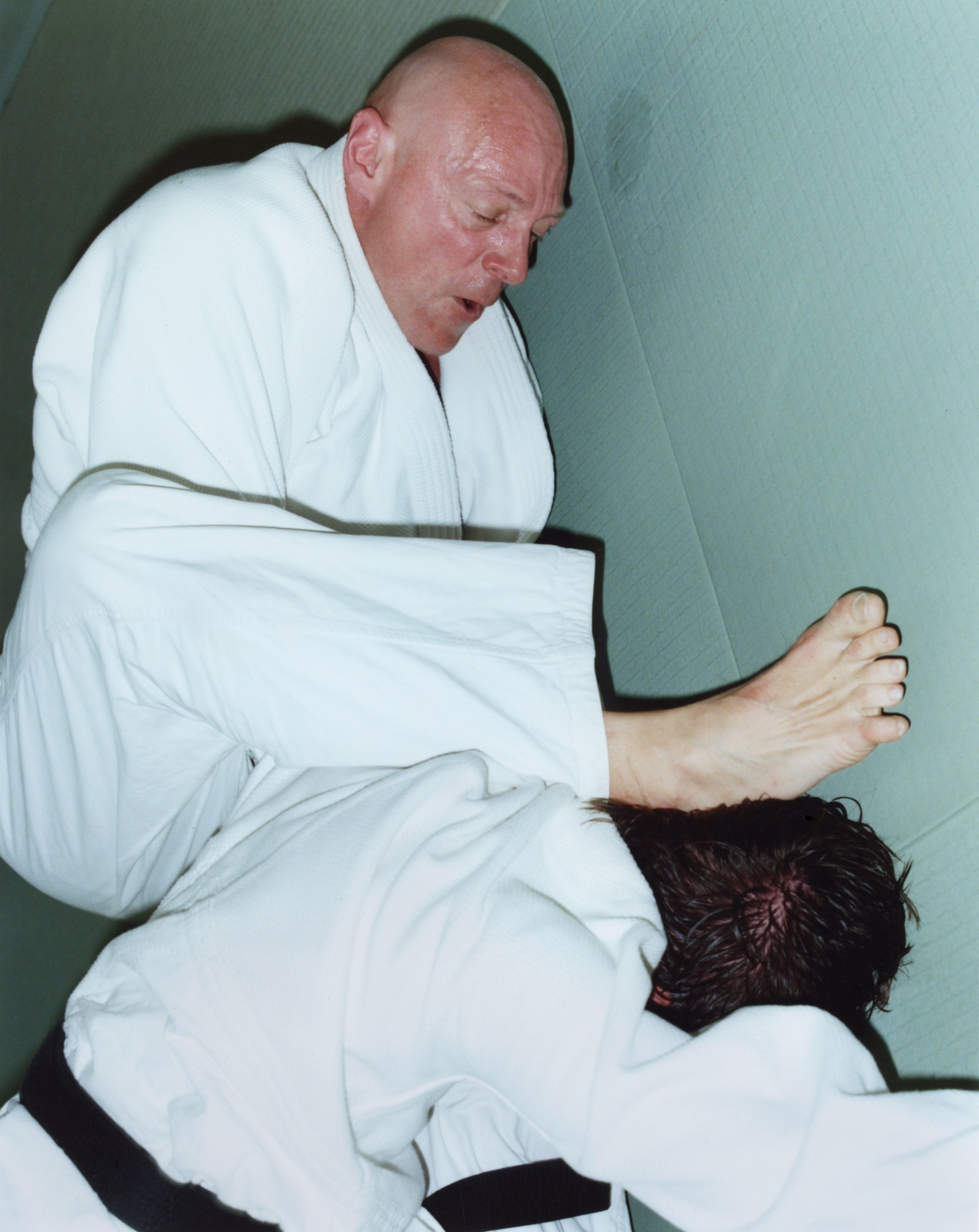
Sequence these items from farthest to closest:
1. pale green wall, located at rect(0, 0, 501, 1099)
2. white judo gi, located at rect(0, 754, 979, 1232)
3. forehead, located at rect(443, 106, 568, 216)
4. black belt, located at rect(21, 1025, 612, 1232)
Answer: pale green wall, located at rect(0, 0, 501, 1099) → forehead, located at rect(443, 106, 568, 216) → black belt, located at rect(21, 1025, 612, 1232) → white judo gi, located at rect(0, 754, 979, 1232)

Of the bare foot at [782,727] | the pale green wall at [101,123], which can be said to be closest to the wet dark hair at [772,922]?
the bare foot at [782,727]

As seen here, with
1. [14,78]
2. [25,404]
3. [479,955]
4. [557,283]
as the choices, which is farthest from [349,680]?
[14,78]

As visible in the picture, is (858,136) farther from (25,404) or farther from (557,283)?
(25,404)

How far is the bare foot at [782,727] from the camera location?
1.00 metres

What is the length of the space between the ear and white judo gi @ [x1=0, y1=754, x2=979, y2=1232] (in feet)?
2.38

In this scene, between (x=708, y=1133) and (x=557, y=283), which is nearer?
(x=708, y=1133)

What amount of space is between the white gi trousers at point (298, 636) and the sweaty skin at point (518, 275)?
118mm

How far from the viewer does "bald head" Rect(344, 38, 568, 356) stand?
1182mm

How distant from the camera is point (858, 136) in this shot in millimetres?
986

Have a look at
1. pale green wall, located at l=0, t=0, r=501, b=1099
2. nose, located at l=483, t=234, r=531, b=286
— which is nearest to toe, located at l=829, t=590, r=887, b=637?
nose, located at l=483, t=234, r=531, b=286

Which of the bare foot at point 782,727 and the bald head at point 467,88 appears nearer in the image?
the bare foot at point 782,727

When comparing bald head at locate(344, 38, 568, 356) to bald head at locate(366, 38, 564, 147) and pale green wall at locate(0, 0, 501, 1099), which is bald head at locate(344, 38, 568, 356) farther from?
pale green wall at locate(0, 0, 501, 1099)

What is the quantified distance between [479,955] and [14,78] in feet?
6.85

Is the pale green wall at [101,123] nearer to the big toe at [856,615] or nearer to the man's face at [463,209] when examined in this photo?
the man's face at [463,209]
